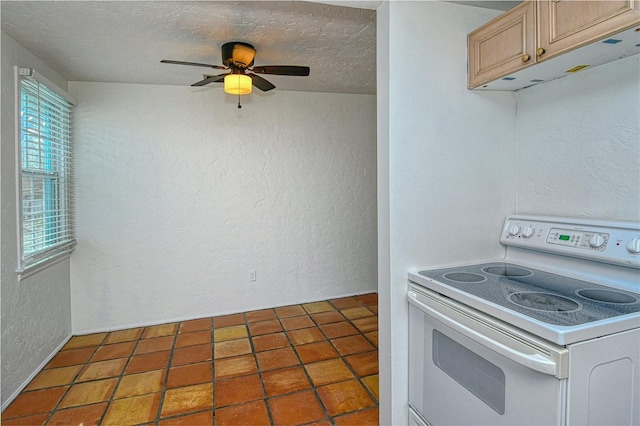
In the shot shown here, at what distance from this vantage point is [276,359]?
264 centimetres

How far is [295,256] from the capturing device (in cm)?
384

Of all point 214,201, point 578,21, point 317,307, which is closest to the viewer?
point 578,21

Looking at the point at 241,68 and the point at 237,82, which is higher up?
the point at 241,68

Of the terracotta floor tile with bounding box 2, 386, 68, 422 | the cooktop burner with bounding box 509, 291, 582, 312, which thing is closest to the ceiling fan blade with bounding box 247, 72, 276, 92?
the cooktop burner with bounding box 509, 291, 582, 312

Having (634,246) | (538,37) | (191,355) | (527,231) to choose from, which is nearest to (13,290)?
(191,355)

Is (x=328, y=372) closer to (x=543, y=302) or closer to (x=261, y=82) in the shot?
(x=543, y=302)

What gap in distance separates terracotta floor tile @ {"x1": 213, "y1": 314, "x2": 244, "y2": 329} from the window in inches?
58.4

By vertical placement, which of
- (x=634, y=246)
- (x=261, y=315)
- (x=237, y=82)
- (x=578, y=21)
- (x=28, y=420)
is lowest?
(x=28, y=420)

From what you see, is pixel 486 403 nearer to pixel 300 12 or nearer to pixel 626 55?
pixel 626 55

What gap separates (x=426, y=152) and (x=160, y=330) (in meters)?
2.97

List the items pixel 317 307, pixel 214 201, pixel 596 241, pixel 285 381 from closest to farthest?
pixel 596 241
pixel 285 381
pixel 214 201
pixel 317 307

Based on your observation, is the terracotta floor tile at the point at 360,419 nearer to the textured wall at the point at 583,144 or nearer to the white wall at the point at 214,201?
the textured wall at the point at 583,144

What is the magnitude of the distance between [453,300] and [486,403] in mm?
380

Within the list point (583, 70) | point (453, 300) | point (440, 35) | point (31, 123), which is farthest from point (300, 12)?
point (31, 123)
